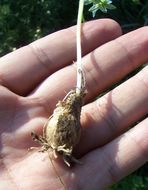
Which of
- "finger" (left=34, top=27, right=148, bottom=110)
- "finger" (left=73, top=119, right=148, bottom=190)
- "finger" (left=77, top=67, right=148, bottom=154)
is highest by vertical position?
"finger" (left=34, top=27, right=148, bottom=110)

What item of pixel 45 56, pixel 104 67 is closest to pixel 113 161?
pixel 104 67

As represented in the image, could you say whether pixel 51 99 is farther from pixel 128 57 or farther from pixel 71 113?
pixel 128 57

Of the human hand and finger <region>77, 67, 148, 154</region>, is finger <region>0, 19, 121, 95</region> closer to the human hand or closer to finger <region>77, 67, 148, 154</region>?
the human hand

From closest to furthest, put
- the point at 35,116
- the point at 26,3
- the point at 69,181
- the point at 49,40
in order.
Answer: the point at 69,181, the point at 35,116, the point at 49,40, the point at 26,3

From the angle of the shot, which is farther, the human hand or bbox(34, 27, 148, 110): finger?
bbox(34, 27, 148, 110): finger

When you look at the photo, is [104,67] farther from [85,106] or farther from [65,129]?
[65,129]

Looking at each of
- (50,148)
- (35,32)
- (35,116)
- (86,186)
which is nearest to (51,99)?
(35,116)

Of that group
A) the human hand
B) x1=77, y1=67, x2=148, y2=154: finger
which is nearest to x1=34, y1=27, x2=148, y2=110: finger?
→ the human hand

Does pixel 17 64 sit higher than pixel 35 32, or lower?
higher
